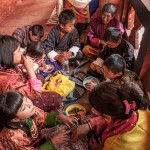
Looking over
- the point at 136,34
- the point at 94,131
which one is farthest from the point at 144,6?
the point at 94,131

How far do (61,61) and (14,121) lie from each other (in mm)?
1624

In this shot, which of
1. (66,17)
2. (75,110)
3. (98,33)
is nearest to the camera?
(75,110)

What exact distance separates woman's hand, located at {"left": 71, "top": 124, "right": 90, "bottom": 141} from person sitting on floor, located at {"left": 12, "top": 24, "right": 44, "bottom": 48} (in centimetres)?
189

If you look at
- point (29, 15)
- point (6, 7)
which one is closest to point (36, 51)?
point (29, 15)

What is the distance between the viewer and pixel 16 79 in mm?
1860

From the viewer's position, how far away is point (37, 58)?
2629 millimetres

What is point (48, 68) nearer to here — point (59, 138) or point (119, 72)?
point (119, 72)

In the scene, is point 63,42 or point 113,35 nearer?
point 113,35

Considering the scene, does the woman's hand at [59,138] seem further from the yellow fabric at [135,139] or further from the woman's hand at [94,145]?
the yellow fabric at [135,139]

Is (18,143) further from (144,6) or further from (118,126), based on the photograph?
(144,6)

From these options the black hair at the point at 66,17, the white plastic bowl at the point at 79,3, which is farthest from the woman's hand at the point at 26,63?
the white plastic bowl at the point at 79,3

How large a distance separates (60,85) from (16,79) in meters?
0.73

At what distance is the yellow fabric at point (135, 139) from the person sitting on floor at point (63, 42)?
6.00 feet

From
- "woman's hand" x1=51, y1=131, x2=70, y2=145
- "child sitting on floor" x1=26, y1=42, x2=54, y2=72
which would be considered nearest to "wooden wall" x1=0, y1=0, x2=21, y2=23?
"child sitting on floor" x1=26, y1=42, x2=54, y2=72
